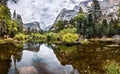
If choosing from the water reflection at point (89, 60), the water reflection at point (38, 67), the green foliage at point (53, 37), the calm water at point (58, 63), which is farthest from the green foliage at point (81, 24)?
the water reflection at point (38, 67)

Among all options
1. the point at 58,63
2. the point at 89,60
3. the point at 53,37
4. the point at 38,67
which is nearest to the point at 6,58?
the point at 58,63

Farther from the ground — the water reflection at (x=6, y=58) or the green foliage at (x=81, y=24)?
the water reflection at (x=6, y=58)

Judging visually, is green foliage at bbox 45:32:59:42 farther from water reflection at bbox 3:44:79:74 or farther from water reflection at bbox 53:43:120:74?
water reflection at bbox 3:44:79:74

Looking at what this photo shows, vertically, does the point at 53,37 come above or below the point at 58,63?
below

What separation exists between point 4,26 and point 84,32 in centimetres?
4571

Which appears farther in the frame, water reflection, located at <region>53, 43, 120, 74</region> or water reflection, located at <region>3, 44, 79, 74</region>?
water reflection, located at <region>53, 43, 120, 74</region>

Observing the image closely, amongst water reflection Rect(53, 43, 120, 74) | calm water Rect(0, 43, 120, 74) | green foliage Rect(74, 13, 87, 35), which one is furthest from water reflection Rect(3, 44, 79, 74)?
green foliage Rect(74, 13, 87, 35)

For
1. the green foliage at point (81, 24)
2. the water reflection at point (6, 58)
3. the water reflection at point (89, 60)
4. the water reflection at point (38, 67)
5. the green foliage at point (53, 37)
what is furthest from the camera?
the green foliage at point (81, 24)

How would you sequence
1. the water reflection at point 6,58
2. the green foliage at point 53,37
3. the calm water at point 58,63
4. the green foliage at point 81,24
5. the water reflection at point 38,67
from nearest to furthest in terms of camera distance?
the water reflection at point 38,67 → the calm water at point 58,63 → the water reflection at point 6,58 → the green foliage at point 53,37 → the green foliage at point 81,24

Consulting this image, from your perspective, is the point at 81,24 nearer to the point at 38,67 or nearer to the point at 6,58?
the point at 6,58

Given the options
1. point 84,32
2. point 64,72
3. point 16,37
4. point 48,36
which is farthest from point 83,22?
point 64,72

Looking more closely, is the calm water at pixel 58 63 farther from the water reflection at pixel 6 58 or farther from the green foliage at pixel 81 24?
the green foliage at pixel 81 24

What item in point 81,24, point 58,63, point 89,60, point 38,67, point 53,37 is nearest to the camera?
point 38,67

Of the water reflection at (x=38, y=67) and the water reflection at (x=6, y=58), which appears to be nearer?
the water reflection at (x=38, y=67)
